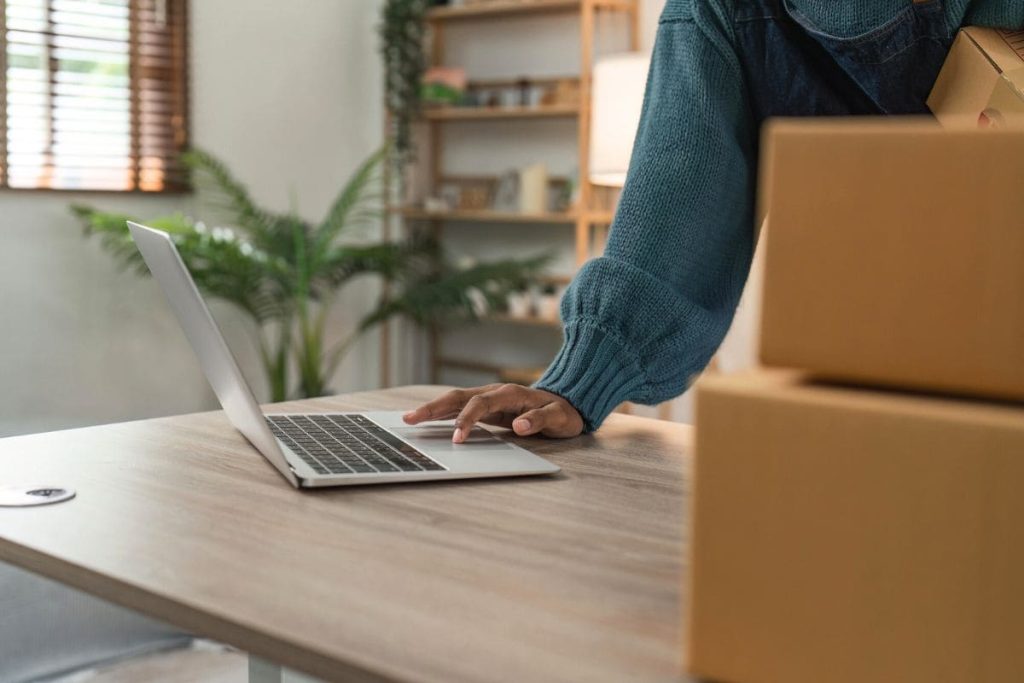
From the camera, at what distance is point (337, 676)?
52cm

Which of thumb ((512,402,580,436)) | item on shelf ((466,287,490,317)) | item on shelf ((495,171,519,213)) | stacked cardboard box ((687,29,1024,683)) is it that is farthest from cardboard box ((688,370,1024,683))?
item on shelf ((495,171,519,213))

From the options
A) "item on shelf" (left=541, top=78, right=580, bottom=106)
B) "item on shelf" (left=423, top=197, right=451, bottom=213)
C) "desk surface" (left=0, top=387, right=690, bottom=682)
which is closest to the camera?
"desk surface" (left=0, top=387, right=690, bottom=682)

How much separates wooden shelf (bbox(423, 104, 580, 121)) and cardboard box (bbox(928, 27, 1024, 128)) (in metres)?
3.49

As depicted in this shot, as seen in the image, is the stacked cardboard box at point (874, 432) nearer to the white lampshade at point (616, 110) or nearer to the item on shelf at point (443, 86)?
the white lampshade at point (616, 110)

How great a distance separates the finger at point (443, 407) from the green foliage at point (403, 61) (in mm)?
3772

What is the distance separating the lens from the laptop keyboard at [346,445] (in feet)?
2.97

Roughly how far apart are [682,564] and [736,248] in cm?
56

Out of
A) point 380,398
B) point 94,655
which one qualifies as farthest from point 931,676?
point 94,655

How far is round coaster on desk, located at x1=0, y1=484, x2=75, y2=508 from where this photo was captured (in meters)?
0.79

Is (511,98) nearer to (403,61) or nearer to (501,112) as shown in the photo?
(501,112)

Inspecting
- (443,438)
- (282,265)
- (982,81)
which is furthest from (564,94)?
(982,81)

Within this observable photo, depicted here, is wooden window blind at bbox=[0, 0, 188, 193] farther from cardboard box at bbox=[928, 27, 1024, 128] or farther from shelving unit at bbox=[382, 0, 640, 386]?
cardboard box at bbox=[928, 27, 1024, 128]

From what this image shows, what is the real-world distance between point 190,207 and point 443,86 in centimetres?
113

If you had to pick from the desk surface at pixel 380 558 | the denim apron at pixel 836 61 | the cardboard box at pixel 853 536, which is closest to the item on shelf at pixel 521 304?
the denim apron at pixel 836 61
